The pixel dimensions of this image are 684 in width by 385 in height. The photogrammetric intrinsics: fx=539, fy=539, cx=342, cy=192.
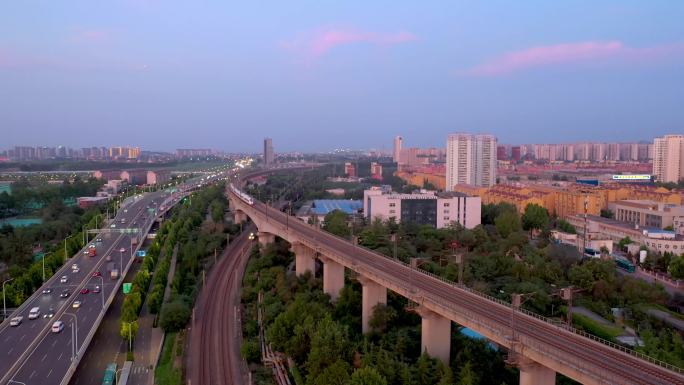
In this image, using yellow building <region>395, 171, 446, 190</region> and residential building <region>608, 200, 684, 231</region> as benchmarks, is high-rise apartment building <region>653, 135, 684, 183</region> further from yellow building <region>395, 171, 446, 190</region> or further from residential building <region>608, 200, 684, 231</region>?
residential building <region>608, 200, 684, 231</region>

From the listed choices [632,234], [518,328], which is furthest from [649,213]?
[518,328]

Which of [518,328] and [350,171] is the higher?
[350,171]

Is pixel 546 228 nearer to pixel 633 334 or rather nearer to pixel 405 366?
pixel 633 334

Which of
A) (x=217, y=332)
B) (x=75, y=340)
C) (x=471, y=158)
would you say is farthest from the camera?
(x=471, y=158)

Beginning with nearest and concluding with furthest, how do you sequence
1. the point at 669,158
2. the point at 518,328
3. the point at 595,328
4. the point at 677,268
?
the point at 518,328, the point at 595,328, the point at 677,268, the point at 669,158

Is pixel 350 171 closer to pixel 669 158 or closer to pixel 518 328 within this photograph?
pixel 669 158

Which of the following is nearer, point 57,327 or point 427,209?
point 57,327

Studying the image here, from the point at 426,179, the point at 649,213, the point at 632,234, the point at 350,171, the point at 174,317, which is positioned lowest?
the point at 174,317
